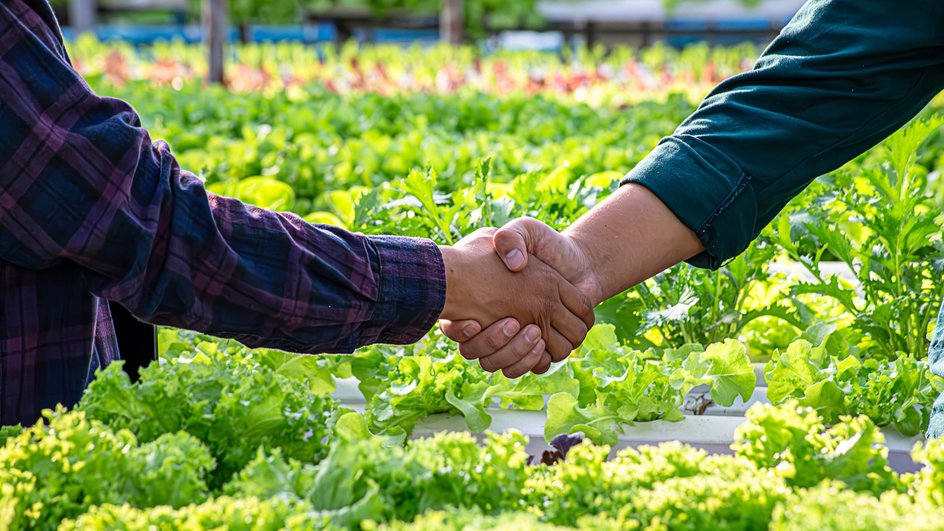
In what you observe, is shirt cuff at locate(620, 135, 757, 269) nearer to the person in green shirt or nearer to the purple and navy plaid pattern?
the person in green shirt

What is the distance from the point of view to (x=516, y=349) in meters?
2.58

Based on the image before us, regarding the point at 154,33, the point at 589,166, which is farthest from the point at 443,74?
the point at 154,33

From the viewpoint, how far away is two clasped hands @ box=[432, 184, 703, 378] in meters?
2.49

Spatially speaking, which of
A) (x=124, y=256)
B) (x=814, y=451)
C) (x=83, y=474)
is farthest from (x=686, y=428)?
(x=83, y=474)

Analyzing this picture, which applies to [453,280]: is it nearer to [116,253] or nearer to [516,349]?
[516,349]

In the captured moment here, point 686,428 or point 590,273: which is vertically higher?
point 590,273

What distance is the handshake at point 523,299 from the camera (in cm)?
253

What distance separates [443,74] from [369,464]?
1021cm

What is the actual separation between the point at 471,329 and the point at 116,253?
93 cm

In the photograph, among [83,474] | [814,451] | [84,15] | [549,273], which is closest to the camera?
[83,474]

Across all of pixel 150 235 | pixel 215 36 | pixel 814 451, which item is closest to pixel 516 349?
pixel 150 235

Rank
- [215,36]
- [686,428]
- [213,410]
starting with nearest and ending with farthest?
1. [213,410]
2. [686,428]
3. [215,36]

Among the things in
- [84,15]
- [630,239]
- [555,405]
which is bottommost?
[84,15]

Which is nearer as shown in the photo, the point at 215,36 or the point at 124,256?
the point at 124,256
